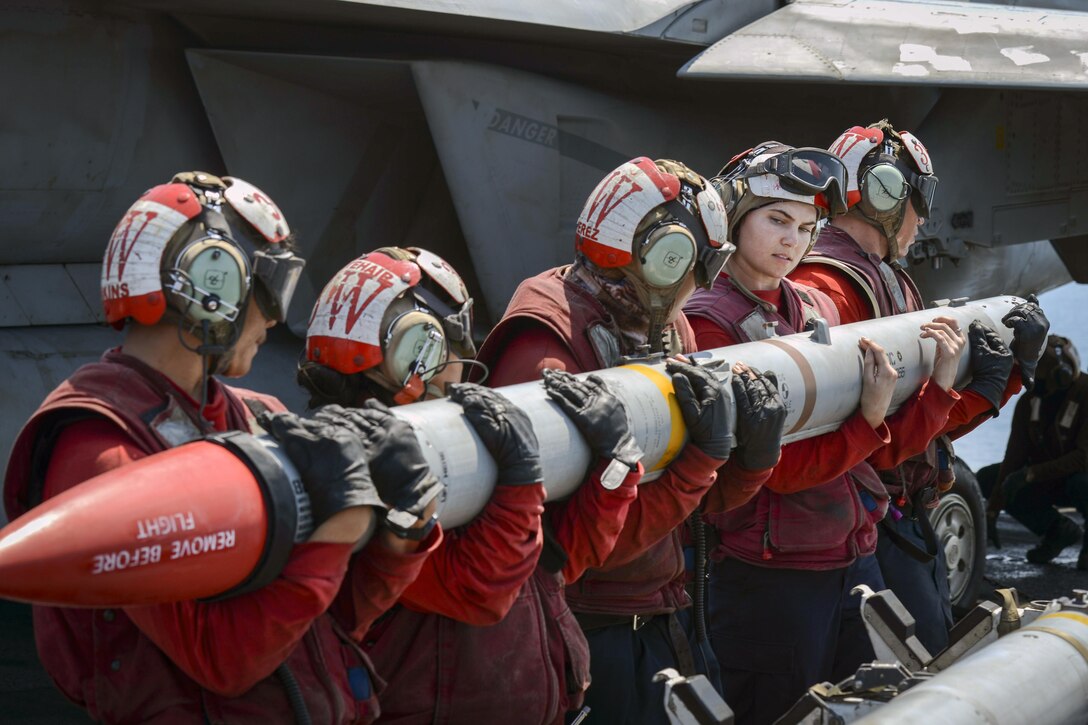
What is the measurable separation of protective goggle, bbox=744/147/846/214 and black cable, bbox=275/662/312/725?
2.14 m

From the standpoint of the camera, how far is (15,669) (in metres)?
5.95

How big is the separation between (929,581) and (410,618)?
2.46 meters

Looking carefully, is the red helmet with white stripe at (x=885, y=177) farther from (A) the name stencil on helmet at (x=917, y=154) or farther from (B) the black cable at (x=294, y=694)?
(B) the black cable at (x=294, y=694)

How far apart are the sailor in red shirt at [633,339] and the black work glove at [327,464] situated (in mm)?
1005

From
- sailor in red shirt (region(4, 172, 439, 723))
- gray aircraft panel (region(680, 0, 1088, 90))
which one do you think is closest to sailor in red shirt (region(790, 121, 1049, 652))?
gray aircraft panel (region(680, 0, 1088, 90))

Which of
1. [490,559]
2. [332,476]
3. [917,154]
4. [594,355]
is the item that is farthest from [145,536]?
[917,154]

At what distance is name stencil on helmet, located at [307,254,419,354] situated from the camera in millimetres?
2770

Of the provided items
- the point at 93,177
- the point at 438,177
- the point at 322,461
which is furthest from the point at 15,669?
the point at 322,461

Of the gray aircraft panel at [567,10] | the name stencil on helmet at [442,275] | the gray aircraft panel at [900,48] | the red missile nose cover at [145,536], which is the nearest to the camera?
the red missile nose cover at [145,536]

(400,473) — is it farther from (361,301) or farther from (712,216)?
(712,216)

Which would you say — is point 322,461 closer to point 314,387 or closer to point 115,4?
point 314,387

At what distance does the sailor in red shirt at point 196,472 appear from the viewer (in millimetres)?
2207

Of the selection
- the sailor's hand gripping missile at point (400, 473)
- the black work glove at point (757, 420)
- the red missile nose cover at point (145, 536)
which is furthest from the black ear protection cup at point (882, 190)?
the red missile nose cover at point (145, 536)

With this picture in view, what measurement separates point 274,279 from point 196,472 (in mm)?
485
